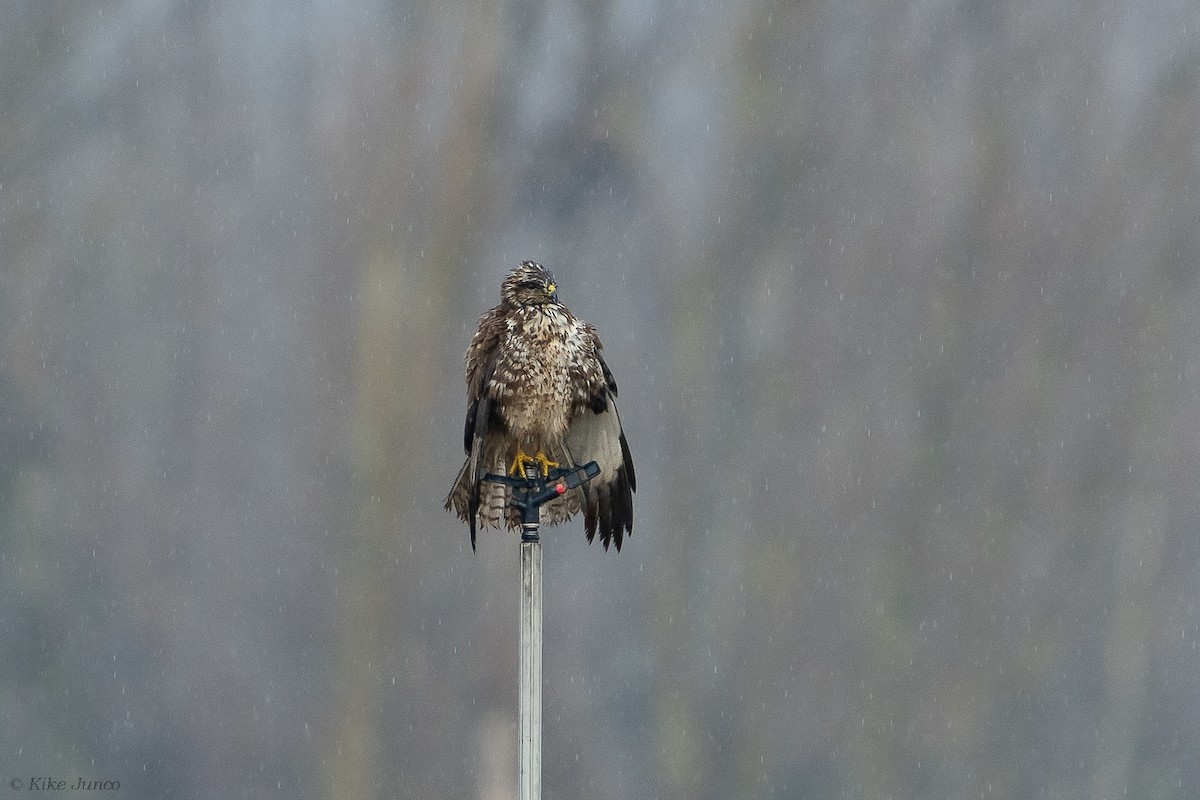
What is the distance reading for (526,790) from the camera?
4707 mm

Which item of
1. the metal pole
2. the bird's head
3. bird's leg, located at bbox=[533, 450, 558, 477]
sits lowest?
the metal pole

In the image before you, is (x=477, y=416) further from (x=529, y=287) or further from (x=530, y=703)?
(x=530, y=703)

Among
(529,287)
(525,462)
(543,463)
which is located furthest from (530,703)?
(529,287)

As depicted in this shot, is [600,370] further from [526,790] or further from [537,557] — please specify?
[526,790]

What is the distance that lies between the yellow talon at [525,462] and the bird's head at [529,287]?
2.39 ft

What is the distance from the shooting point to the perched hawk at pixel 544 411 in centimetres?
588

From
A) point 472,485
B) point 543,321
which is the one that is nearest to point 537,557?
point 472,485

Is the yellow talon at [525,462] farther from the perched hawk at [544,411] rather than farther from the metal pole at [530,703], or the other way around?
the metal pole at [530,703]

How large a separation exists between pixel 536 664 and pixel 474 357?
194cm

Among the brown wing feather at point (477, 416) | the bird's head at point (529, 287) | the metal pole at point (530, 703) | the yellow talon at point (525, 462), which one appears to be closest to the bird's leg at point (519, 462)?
the yellow talon at point (525, 462)

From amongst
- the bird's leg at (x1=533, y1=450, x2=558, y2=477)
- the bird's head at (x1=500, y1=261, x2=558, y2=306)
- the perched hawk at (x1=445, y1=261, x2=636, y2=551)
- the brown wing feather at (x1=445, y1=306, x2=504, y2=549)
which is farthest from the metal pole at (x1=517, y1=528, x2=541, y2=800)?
the bird's head at (x1=500, y1=261, x2=558, y2=306)

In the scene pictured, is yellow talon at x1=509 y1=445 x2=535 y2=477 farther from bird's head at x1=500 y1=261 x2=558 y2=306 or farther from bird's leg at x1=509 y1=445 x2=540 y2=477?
bird's head at x1=500 y1=261 x2=558 y2=306

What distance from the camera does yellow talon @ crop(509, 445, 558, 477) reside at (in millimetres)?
5938

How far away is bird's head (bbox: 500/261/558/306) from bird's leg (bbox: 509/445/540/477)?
0.73m
